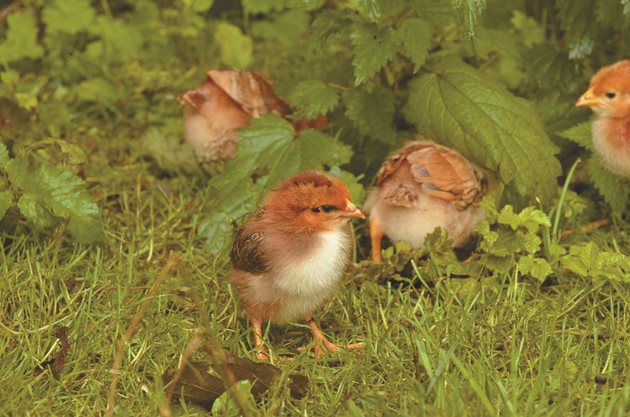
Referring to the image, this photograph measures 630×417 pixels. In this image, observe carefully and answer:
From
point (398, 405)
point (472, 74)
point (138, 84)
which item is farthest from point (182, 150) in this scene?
point (398, 405)

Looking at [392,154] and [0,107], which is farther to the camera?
[0,107]

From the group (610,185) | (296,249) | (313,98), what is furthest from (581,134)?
(296,249)

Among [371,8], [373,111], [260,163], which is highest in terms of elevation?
[371,8]

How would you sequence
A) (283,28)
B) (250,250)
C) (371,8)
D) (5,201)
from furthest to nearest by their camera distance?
1. (283,28)
2. (5,201)
3. (371,8)
4. (250,250)

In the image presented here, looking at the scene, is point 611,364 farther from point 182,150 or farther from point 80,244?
point 182,150

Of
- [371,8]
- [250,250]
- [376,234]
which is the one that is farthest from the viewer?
[376,234]

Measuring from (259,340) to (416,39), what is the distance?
1364 millimetres

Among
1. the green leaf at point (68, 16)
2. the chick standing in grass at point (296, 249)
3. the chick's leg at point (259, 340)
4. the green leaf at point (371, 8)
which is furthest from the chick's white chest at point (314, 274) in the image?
the green leaf at point (68, 16)

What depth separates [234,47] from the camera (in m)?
5.31

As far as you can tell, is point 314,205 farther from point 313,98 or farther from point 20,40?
point 20,40

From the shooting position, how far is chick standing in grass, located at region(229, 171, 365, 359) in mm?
2982

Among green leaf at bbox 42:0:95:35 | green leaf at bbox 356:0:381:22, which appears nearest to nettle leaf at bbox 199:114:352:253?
green leaf at bbox 356:0:381:22

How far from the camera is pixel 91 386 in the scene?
9.61ft

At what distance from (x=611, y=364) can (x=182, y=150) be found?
247 cm
